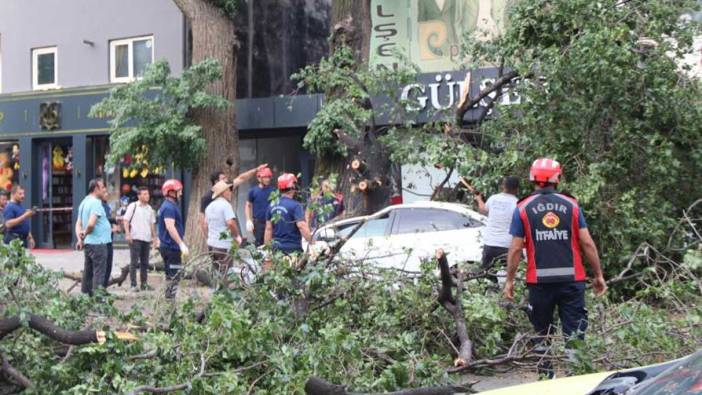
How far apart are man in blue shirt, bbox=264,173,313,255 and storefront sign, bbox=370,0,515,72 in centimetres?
956

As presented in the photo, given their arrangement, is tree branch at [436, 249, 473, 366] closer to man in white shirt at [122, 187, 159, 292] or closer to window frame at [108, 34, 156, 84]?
man in white shirt at [122, 187, 159, 292]

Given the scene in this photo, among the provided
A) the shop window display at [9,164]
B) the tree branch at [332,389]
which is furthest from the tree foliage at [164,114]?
the tree branch at [332,389]

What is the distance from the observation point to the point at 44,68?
20.5m

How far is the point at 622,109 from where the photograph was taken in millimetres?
9156

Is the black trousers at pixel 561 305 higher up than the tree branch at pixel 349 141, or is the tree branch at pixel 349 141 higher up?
the tree branch at pixel 349 141

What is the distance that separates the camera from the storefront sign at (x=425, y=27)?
17578mm

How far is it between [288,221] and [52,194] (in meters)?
14.2

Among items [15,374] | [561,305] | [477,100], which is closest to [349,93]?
[477,100]

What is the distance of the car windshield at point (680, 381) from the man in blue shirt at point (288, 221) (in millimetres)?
5003

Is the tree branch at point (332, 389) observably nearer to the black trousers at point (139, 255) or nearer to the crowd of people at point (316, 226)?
the crowd of people at point (316, 226)

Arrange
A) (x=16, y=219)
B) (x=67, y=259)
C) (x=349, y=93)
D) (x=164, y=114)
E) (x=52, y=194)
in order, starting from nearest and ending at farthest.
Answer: (x=16, y=219) < (x=349, y=93) < (x=164, y=114) < (x=67, y=259) < (x=52, y=194)

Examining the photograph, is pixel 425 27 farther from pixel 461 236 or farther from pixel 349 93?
pixel 461 236

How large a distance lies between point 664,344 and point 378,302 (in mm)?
2246

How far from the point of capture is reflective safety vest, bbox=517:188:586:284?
18.8ft
